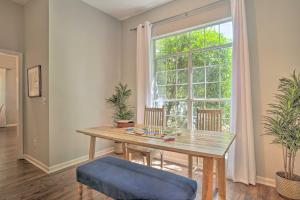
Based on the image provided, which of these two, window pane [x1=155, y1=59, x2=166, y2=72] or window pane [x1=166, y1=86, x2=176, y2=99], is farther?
window pane [x1=155, y1=59, x2=166, y2=72]

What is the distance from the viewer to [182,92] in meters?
Answer: 3.21

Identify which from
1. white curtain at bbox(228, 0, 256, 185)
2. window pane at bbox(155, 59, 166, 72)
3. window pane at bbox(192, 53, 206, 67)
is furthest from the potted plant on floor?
window pane at bbox(155, 59, 166, 72)

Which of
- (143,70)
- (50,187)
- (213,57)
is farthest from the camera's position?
(143,70)

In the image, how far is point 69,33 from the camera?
2982 millimetres

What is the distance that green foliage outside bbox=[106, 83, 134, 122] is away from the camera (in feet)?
11.7

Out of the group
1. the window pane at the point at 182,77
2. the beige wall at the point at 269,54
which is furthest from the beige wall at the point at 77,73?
the beige wall at the point at 269,54

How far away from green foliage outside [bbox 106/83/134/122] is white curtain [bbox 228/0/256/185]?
2048 mm

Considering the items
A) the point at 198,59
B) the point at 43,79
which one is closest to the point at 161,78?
the point at 198,59

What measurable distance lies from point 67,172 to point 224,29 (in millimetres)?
3461

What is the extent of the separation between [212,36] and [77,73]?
2517 millimetres

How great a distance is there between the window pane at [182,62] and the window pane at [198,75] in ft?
0.71

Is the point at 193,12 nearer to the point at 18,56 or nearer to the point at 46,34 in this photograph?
the point at 46,34

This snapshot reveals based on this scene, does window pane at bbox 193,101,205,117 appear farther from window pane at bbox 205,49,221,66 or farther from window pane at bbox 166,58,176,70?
window pane at bbox 166,58,176,70

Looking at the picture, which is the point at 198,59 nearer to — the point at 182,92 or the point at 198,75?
the point at 198,75
